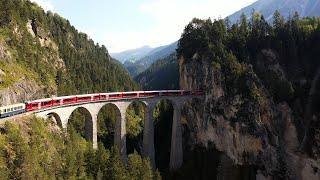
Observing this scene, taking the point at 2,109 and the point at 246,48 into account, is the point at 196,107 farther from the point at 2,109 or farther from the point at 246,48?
the point at 2,109

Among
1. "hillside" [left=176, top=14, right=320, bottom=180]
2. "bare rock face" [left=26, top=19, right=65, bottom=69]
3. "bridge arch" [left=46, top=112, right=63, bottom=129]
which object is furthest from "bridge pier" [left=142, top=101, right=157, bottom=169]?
"bare rock face" [left=26, top=19, right=65, bottom=69]

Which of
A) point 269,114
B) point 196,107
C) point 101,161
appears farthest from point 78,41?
point 101,161

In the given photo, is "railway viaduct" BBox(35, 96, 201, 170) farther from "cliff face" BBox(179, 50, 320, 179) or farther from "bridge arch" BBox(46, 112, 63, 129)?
"cliff face" BBox(179, 50, 320, 179)

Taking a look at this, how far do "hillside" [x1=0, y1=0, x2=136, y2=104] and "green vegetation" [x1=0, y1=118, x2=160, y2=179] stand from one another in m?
29.7

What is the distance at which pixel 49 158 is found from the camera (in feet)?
182

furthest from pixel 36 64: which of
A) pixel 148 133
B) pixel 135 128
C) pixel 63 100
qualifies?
pixel 63 100

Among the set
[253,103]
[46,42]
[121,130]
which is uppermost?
[46,42]

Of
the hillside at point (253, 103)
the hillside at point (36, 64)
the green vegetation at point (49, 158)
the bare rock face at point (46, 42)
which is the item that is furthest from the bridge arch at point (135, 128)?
the green vegetation at point (49, 158)

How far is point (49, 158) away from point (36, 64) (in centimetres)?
6260

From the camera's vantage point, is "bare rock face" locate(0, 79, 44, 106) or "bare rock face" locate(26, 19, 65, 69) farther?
"bare rock face" locate(26, 19, 65, 69)

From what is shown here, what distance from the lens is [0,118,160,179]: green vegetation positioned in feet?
159

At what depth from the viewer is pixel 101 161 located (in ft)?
205

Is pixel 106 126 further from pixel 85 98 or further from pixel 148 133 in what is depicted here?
pixel 85 98

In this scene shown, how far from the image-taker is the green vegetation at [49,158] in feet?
159
